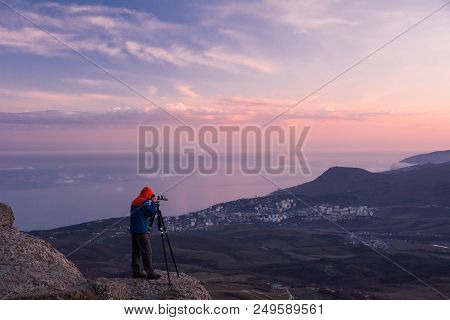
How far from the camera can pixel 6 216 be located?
62.8ft

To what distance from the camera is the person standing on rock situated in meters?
13.8

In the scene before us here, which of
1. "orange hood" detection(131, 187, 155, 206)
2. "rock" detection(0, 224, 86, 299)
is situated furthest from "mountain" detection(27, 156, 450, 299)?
"orange hood" detection(131, 187, 155, 206)

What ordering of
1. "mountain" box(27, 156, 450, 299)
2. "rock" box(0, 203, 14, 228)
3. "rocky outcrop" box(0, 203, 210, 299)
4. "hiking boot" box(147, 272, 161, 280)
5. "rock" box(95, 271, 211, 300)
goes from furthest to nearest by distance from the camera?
1. "mountain" box(27, 156, 450, 299)
2. "rock" box(0, 203, 14, 228)
3. "hiking boot" box(147, 272, 161, 280)
4. "rock" box(95, 271, 211, 300)
5. "rocky outcrop" box(0, 203, 210, 299)

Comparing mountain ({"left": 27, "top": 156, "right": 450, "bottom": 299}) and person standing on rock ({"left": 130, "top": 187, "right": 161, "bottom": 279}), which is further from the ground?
person standing on rock ({"left": 130, "top": 187, "right": 161, "bottom": 279})

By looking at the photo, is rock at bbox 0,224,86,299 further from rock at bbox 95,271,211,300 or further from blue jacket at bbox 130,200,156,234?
blue jacket at bbox 130,200,156,234

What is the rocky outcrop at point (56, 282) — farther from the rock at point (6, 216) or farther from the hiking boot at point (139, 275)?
the rock at point (6, 216)

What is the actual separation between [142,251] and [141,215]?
1.09 m

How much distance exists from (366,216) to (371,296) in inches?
4522

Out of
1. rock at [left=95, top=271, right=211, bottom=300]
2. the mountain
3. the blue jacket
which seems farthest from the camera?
the mountain

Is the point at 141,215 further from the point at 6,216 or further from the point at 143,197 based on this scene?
the point at 6,216

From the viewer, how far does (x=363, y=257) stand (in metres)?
127

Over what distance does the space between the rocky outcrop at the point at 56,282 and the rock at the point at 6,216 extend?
6.26 feet

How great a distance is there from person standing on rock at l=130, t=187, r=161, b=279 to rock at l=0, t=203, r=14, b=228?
6.47 meters

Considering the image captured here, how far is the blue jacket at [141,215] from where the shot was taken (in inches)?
539
